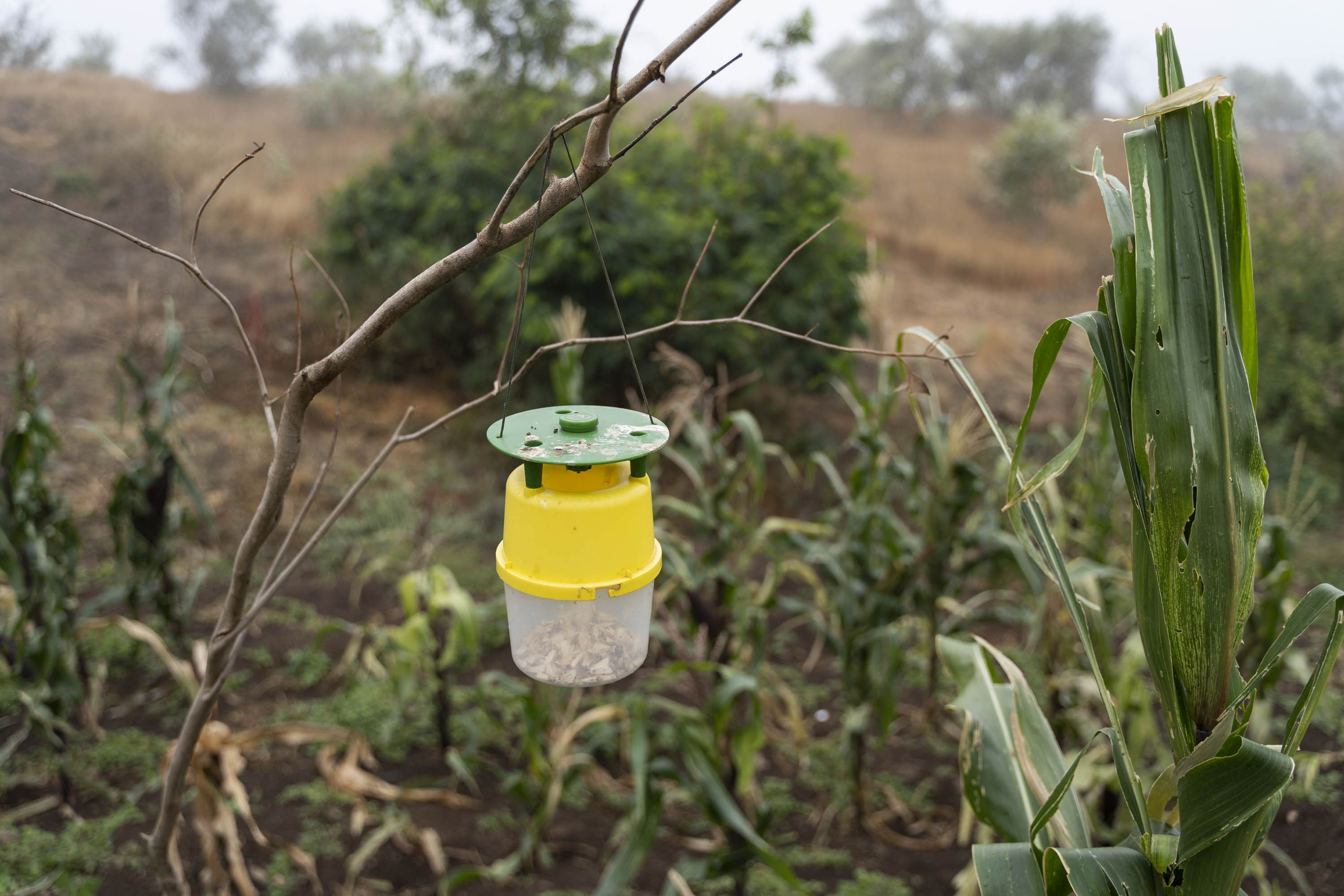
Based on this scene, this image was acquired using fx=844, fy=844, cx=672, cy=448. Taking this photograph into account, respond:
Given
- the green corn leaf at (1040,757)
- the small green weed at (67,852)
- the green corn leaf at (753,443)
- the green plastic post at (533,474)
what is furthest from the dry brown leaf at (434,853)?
the green plastic post at (533,474)

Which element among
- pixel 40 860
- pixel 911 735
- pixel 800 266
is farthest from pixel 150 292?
pixel 911 735

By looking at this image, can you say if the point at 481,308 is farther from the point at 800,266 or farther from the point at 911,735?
the point at 911,735

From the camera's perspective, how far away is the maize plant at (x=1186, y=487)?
942 millimetres

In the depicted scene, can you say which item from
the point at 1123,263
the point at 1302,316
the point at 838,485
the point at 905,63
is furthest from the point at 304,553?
the point at 905,63

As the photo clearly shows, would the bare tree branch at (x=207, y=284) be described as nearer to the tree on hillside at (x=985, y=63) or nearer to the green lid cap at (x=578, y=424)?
the green lid cap at (x=578, y=424)

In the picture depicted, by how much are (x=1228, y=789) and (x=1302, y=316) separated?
6908mm

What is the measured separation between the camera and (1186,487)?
0.96 meters

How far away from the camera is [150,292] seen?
7828 mm

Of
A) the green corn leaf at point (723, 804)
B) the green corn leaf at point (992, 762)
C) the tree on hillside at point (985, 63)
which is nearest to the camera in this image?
the green corn leaf at point (992, 762)

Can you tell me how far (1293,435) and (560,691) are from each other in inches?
227

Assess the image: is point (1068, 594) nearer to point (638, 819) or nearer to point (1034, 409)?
point (1034, 409)

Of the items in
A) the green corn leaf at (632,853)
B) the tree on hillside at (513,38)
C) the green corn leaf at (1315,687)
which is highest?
the tree on hillside at (513,38)

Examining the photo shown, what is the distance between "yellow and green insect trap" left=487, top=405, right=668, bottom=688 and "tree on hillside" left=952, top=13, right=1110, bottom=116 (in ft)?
68.6

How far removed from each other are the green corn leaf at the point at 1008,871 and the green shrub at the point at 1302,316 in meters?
5.61
